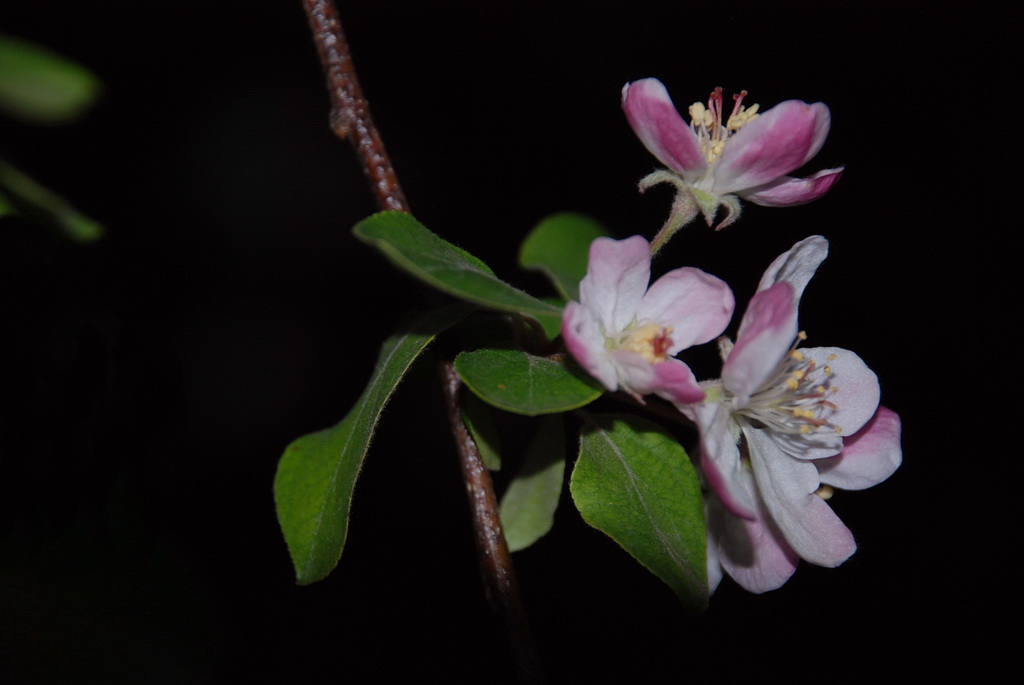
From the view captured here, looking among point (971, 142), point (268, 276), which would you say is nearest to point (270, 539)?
point (268, 276)

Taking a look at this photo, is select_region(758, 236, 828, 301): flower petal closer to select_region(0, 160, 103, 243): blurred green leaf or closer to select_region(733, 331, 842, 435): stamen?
select_region(733, 331, 842, 435): stamen

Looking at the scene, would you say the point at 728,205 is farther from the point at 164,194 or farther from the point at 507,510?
the point at 164,194

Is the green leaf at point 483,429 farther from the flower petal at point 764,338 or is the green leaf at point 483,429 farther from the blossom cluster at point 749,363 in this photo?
the flower petal at point 764,338

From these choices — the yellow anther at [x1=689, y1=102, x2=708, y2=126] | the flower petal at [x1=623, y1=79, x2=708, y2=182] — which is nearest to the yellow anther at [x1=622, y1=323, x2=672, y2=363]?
the flower petal at [x1=623, y1=79, x2=708, y2=182]

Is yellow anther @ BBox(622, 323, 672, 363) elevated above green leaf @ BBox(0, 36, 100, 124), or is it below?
below

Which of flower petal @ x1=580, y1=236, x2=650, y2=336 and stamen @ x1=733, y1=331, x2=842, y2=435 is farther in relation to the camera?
stamen @ x1=733, y1=331, x2=842, y2=435

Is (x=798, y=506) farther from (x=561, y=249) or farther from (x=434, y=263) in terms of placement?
(x=561, y=249)

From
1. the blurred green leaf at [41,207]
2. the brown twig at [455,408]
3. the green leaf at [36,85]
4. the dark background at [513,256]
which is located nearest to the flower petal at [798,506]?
the brown twig at [455,408]
